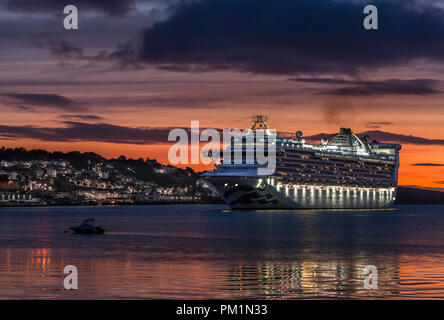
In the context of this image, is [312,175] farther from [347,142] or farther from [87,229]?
[87,229]

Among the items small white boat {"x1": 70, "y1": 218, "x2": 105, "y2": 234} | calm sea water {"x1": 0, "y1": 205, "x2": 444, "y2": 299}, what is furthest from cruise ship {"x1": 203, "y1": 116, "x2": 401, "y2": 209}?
calm sea water {"x1": 0, "y1": 205, "x2": 444, "y2": 299}

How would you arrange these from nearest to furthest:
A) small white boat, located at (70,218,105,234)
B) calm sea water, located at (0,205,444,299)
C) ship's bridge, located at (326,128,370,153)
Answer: calm sea water, located at (0,205,444,299) → small white boat, located at (70,218,105,234) → ship's bridge, located at (326,128,370,153)

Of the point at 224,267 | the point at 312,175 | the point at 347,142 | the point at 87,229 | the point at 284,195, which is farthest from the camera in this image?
the point at 347,142

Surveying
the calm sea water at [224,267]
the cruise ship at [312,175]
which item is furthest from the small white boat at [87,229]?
the cruise ship at [312,175]

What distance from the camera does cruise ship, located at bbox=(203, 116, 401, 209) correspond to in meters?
127

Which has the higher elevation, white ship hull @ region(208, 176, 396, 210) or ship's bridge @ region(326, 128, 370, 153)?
ship's bridge @ region(326, 128, 370, 153)

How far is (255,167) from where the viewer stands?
5069 inches

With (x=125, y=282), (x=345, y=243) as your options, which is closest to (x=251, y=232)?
(x=345, y=243)

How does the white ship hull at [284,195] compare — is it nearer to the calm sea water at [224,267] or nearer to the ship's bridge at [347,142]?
the ship's bridge at [347,142]

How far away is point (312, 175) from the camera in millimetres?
146500

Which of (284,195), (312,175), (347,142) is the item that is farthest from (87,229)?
(347,142)

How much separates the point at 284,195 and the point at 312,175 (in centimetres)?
1358

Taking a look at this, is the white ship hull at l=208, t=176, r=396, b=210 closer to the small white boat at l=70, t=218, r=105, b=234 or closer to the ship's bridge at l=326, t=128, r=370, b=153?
the ship's bridge at l=326, t=128, r=370, b=153

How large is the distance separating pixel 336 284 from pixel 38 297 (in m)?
11.9
